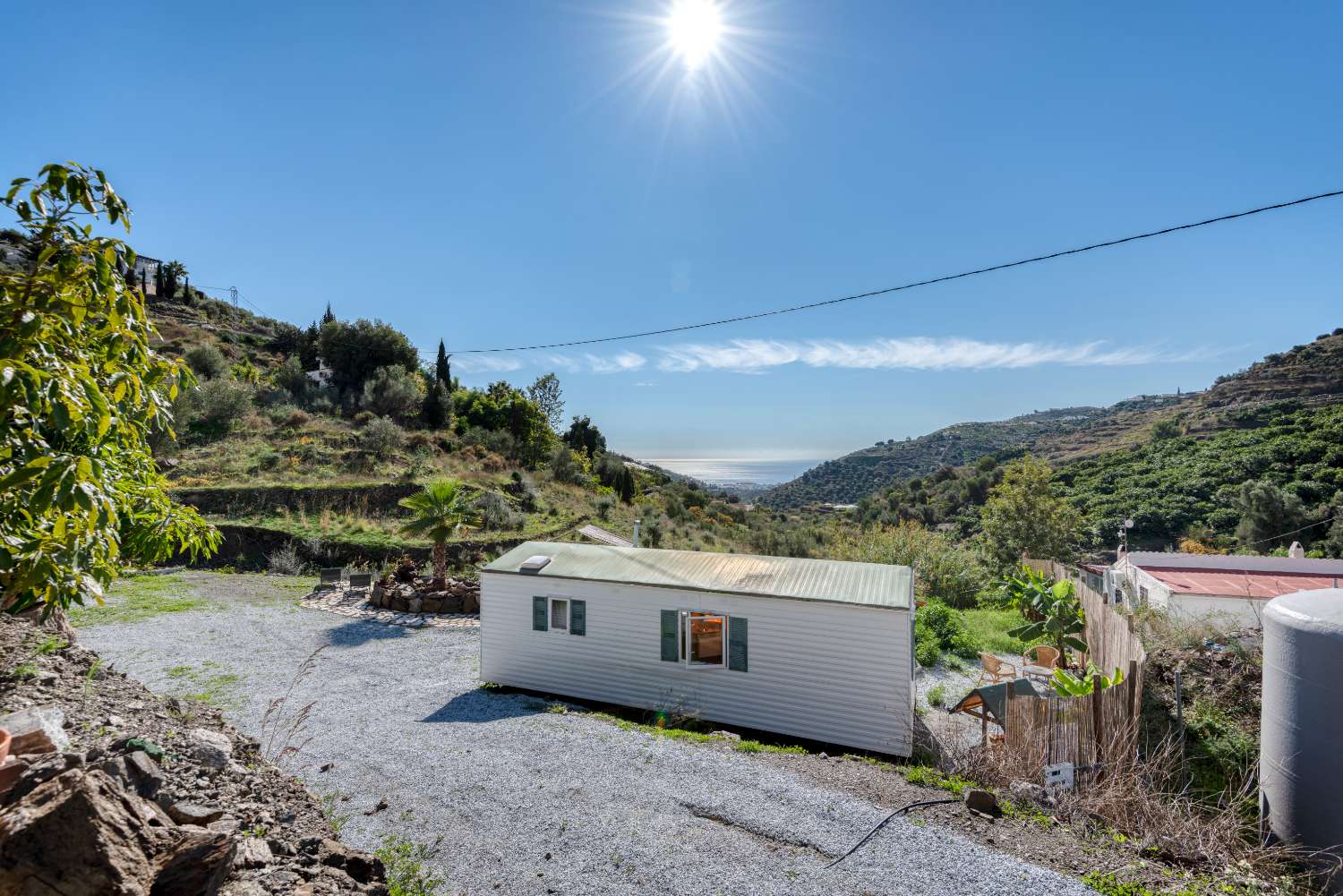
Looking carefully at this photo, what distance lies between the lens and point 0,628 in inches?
202

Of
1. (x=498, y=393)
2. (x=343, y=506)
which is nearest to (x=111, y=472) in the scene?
(x=343, y=506)

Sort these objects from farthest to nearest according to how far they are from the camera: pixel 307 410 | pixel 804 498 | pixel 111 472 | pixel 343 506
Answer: pixel 804 498
pixel 307 410
pixel 343 506
pixel 111 472

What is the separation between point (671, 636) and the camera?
8656 mm

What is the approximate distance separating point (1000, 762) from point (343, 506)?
2017 cm

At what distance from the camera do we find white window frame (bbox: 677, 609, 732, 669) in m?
8.44

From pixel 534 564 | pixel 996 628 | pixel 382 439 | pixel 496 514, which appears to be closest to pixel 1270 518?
pixel 996 628

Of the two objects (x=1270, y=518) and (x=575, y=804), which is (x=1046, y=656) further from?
(x=1270, y=518)

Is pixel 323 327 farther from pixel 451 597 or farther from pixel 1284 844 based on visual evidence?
pixel 1284 844

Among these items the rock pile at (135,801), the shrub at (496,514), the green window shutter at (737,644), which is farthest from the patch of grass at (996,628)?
the shrub at (496,514)

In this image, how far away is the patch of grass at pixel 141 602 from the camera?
37.0 ft

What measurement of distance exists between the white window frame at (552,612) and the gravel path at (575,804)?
109 cm

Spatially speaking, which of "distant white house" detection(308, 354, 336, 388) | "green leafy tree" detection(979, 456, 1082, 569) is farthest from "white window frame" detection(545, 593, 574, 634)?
"distant white house" detection(308, 354, 336, 388)

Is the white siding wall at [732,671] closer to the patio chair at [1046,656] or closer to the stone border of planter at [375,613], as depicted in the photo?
the stone border of planter at [375,613]

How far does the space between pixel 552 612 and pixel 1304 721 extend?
27.7ft
